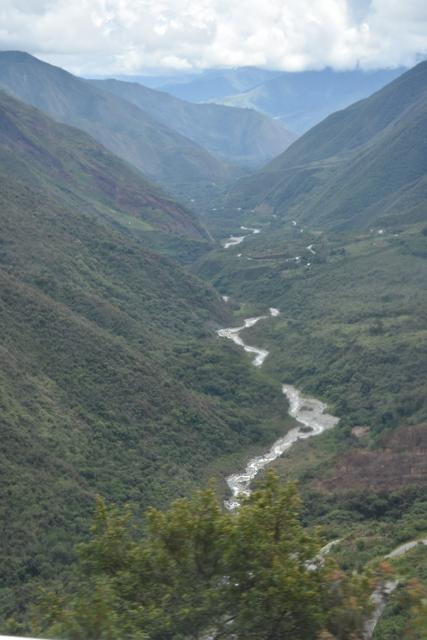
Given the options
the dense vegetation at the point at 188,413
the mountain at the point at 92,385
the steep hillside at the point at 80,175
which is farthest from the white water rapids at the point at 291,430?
the steep hillside at the point at 80,175

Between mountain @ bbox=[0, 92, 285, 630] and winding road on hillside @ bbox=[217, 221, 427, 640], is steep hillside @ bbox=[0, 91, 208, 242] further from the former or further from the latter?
winding road on hillside @ bbox=[217, 221, 427, 640]

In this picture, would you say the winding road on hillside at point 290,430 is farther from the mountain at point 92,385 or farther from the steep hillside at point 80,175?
the steep hillside at point 80,175

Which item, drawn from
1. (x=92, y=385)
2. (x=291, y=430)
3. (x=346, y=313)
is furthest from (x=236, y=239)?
(x=92, y=385)

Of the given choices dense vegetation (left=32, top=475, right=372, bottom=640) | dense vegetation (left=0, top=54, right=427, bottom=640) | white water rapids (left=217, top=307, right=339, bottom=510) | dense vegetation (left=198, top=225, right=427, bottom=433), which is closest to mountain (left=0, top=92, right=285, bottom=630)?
dense vegetation (left=0, top=54, right=427, bottom=640)

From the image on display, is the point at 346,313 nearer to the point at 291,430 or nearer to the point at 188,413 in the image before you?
the point at 291,430

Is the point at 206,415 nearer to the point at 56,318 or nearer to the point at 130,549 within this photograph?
the point at 56,318
